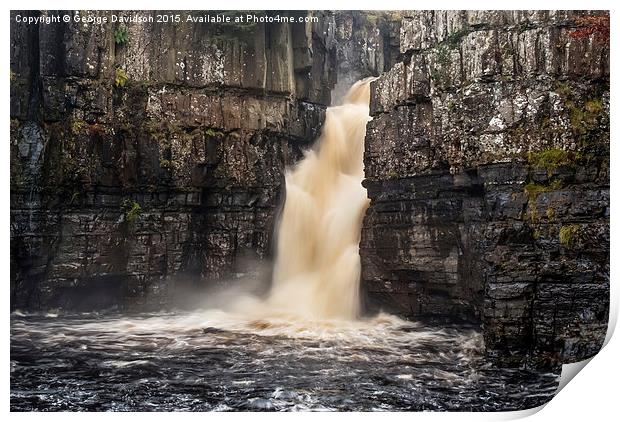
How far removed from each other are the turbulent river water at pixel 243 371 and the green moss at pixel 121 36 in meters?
2.79

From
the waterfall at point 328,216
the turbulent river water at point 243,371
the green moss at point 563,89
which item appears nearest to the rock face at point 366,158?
the green moss at point 563,89

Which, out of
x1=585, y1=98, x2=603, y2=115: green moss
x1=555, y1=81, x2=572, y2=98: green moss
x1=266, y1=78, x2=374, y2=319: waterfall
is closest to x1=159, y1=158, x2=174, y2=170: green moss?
x1=266, y1=78, x2=374, y2=319: waterfall

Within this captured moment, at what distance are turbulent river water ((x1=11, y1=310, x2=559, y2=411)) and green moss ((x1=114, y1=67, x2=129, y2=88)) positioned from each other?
2.56m

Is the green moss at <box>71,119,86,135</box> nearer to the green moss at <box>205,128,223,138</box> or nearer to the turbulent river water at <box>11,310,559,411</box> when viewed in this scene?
the green moss at <box>205,128,223,138</box>

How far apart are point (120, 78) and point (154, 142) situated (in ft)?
2.70

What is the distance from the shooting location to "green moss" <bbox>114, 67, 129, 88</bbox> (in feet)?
23.3

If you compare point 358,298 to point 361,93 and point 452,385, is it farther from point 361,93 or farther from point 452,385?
point 361,93

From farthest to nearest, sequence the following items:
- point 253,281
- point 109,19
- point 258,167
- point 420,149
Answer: point 258,167 < point 253,281 < point 420,149 < point 109,19

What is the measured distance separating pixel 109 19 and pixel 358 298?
4078 millimetres

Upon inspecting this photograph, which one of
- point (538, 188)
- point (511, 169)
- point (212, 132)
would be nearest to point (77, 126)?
point (212, 132)

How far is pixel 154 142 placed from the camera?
296 inches

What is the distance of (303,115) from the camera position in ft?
28.9

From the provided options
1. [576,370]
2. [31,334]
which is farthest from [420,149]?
[31,334]

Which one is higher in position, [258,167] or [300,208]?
[258,167]
